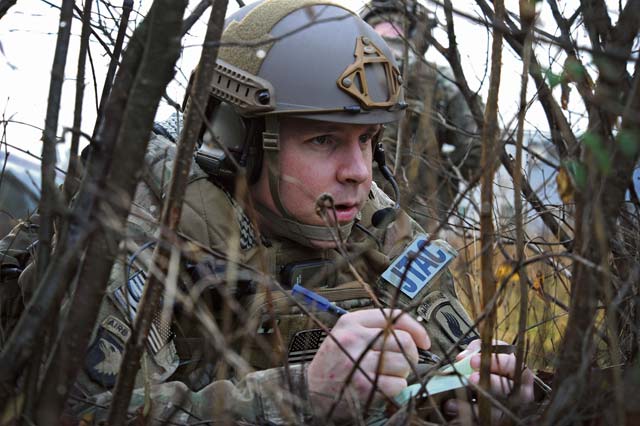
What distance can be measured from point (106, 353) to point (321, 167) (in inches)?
31.6

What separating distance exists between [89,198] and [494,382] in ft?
3.41

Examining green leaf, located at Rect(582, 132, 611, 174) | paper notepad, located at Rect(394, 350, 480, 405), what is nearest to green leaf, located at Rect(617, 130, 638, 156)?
green leaf, located at Rect(582, 132, 611, 174)

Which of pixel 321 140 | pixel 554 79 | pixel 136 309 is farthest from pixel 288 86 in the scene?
pixel 554 79

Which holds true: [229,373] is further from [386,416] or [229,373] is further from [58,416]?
[58,416]

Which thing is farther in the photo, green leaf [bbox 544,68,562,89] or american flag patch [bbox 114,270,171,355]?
american flag patch [bbox 114,270,171,355]

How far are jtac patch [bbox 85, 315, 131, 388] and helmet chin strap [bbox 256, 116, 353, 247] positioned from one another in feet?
2.15

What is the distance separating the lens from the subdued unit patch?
2.69 meters

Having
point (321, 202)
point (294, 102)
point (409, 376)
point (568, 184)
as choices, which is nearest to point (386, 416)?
point (409, 376)

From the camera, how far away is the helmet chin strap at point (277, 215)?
2.61 m

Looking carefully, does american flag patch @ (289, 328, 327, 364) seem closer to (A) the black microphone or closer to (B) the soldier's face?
(B) the soldier's face

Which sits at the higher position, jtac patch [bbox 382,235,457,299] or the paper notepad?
jtac patch [bbox 382,235,457,299]

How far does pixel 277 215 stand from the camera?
2676 mm

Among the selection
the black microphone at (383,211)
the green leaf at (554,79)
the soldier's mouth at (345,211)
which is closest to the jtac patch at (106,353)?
the soldier's mouth at (345,211)

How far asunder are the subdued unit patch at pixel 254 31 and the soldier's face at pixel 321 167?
22 centimetres
